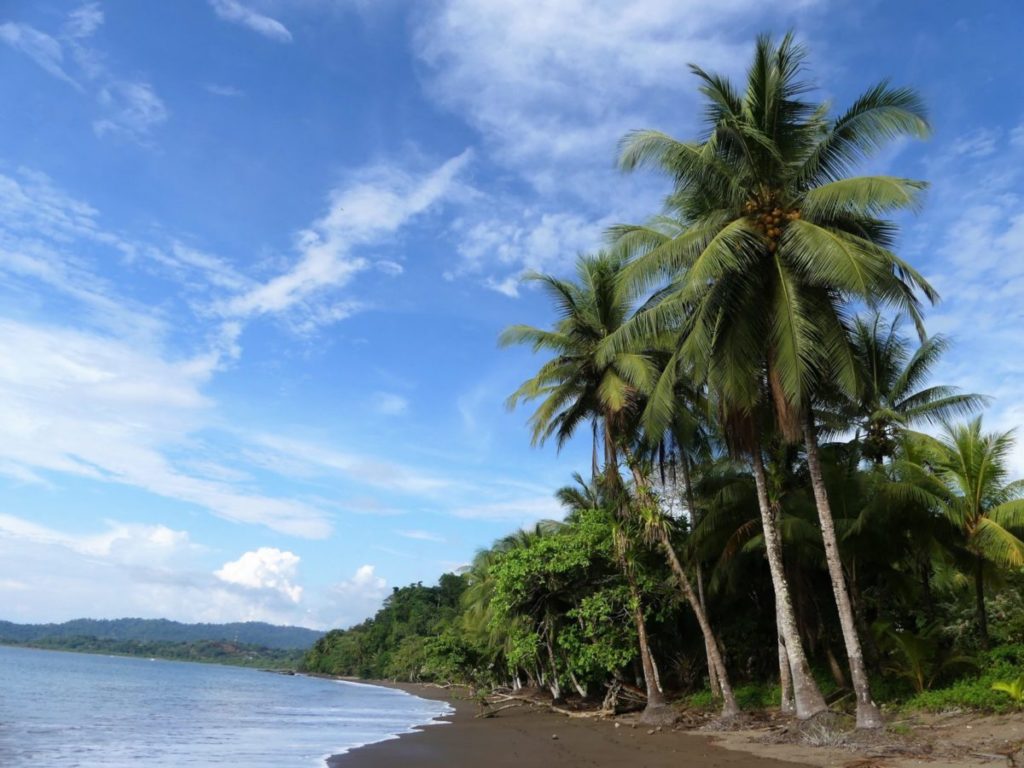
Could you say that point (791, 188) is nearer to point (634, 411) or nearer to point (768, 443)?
point (768, 443)

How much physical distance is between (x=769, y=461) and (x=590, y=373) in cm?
573

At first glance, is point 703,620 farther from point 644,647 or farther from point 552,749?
point 552,749

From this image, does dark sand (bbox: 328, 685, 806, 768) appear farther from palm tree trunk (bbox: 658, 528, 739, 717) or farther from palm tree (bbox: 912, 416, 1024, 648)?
palm tree (bbox: 912, 416, 1024, 648)

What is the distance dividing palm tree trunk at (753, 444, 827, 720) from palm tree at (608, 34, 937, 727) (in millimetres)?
44

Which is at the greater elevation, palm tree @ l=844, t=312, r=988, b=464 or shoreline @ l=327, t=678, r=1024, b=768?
palm tree @ l=844, t=312, r=988, b=464

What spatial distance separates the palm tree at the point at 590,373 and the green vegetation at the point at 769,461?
70mm

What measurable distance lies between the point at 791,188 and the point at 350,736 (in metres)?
18.4

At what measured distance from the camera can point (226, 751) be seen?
16.5 meters

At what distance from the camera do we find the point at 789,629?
1513 centimetres

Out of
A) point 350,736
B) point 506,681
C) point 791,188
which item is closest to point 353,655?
point 506,681

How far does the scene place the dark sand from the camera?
43.6 ft

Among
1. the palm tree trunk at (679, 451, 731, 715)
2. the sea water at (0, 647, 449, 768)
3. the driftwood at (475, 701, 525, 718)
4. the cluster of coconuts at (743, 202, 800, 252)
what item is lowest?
the sea water at (0, 647, 449, 768)

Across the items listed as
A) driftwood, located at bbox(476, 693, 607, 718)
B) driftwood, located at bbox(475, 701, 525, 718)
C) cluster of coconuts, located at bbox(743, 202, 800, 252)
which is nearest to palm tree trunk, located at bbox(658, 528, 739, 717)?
driftwood, located at bbox(476, 693, 607, 718)

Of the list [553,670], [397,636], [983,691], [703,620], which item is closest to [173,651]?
[397,636]
